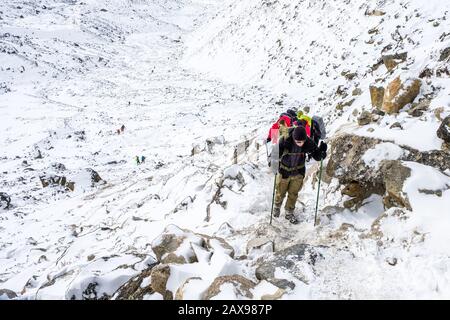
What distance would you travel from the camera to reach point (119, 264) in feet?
21.3

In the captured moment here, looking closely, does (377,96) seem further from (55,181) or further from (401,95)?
(55,181)

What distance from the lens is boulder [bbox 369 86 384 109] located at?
29.4ft

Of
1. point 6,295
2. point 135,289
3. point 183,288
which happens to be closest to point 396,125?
point 183,288

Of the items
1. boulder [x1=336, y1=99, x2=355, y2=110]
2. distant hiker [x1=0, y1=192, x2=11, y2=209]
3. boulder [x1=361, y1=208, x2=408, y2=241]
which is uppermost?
boulder [x1=336, y1=99, x2=355, y2=110]

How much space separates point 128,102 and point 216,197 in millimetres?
21782

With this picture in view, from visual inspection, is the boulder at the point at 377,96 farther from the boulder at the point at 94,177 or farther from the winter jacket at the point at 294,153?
the boulder at the point at 94,177

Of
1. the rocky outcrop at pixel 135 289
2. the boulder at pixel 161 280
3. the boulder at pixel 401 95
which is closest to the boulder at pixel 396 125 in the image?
the boulder at pixel 401 95

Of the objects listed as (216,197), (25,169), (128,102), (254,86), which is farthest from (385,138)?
(128,102)

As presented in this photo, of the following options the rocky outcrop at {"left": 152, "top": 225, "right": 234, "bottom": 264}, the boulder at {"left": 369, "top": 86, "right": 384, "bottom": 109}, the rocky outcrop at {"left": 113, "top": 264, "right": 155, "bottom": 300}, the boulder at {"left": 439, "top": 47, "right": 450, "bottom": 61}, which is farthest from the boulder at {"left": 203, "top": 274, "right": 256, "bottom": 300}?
the boulder at {"left": 439, "top": 47, "right": 450, "bottom": 61}

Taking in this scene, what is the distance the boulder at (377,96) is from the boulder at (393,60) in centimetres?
241

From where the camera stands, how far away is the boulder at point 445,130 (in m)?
6.18

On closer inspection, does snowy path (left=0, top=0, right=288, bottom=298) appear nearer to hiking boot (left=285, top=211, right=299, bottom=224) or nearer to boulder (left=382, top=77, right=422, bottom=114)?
hiking boot (left=285, top=211, right=299, bottom=224)

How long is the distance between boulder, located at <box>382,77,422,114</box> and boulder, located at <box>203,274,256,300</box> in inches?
213

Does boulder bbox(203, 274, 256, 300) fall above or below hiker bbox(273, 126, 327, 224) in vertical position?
below
